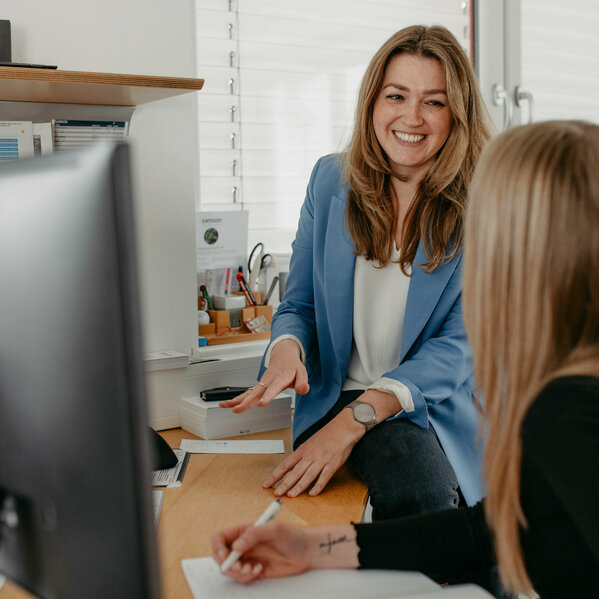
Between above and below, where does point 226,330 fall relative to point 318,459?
above

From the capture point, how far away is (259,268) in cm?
220

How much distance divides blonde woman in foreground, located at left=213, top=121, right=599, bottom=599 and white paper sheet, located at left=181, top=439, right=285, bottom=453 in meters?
0.69

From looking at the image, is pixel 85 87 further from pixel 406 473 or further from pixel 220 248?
pixel 406 473

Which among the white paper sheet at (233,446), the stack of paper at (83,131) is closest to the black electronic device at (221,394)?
the white paper sheet at (233,446)

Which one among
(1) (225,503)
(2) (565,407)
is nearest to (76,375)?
(2) (565,407)

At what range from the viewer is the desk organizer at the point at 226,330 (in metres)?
2.04

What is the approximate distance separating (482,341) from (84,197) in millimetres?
502

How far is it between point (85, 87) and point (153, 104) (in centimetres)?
31

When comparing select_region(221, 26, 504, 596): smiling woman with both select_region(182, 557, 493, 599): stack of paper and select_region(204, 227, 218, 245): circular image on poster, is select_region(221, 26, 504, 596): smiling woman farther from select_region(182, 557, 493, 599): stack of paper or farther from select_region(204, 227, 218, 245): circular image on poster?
select_region(182, 557, 493, 599): stack of paper

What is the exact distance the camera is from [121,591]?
48 cm

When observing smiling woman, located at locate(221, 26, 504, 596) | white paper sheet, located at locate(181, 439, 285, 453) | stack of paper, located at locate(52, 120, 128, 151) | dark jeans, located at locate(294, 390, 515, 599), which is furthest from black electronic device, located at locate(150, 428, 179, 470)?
stack of paper, located at locate(52, 120, 128, 151)

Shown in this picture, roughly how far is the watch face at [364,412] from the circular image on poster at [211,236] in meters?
0.82

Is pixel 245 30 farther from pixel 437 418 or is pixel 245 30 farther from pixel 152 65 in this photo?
pixel 437 418

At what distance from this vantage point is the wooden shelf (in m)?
1.43
